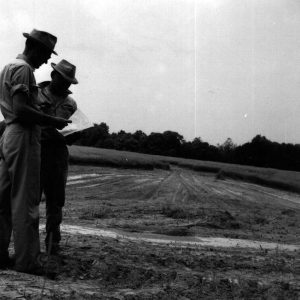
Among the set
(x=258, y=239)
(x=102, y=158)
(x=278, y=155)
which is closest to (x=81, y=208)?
(x=258, y=239)

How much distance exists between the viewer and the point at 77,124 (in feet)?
19.7

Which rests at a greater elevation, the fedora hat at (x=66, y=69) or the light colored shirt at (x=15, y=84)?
the fedora hat at (x=66, y=69)

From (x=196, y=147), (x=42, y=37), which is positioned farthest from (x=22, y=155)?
(x=196, y=147)

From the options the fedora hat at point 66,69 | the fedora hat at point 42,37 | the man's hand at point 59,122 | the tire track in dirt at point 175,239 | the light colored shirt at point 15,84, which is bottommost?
the tire track in dirt at point 175,239

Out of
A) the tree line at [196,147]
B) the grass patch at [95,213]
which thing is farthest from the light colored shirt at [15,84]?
the tree line at [196,147]

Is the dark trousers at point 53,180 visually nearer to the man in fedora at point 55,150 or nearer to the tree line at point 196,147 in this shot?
the man in fedora at point 55,150

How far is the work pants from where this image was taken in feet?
16.1

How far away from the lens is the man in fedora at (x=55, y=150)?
6035 mm

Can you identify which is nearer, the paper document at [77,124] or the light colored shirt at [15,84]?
the light colored shirt at [15,84]

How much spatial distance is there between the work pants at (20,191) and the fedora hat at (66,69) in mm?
1123

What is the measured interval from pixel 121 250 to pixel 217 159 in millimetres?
65248

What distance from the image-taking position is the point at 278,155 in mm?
65062

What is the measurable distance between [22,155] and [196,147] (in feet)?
231

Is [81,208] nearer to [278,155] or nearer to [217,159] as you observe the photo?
[278,155]
